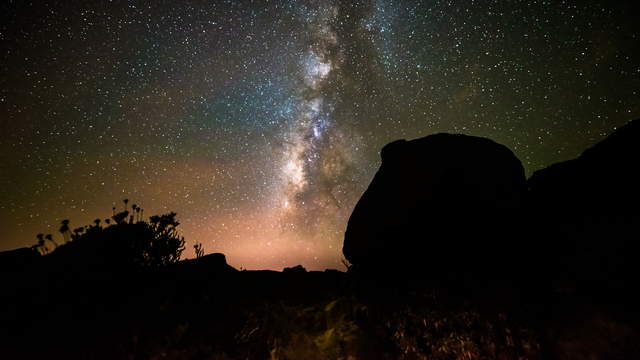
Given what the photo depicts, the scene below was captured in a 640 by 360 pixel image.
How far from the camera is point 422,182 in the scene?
8.16 metres

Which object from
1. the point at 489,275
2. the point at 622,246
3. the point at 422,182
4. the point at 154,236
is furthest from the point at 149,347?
the point at 422,182

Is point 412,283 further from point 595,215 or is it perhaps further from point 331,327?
point 595,215

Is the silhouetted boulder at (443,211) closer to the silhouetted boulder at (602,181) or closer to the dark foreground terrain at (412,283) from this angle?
the dark foreground terrain at (412,283)

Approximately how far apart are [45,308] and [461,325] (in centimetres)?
664

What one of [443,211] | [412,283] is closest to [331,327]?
[412,283]

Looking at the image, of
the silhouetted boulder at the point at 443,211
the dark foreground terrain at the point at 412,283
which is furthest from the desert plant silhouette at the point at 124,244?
the silhouetted boulder at the point at 443,211

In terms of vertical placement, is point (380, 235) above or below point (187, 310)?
above

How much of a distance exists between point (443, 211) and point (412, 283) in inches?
101

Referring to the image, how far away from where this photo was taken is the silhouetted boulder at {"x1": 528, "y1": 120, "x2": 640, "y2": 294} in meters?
4.23

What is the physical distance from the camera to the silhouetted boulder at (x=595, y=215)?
13.9 feet

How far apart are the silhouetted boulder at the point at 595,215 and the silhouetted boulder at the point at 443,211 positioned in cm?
81

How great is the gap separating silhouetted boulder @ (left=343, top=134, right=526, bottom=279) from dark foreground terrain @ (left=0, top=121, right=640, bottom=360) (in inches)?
1.5

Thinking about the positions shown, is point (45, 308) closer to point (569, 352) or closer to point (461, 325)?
point (461, 325)

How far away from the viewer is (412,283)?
5875 mm
